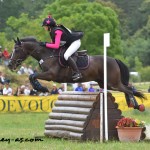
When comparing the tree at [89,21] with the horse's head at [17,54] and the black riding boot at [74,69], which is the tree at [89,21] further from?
the black riding boot at [74,69]

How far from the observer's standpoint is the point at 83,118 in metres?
11.3

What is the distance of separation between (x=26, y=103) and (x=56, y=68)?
1166 cm

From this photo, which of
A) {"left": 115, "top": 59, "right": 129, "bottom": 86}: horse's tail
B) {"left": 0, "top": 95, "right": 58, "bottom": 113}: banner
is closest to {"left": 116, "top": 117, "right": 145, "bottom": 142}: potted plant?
{"left": 115, "top": 59, "right": 129, "bottom": 86}: horse's tail

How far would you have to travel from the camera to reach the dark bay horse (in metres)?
12.0

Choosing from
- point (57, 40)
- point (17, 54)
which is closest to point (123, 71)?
point (57, 40)

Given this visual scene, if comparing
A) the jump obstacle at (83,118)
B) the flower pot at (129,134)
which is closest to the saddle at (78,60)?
the jump obstacle at (83,118)

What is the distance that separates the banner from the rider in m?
11.0

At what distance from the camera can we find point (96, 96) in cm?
1138

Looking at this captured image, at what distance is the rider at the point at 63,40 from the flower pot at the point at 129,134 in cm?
Result: 168

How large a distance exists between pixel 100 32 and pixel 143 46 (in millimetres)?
15947

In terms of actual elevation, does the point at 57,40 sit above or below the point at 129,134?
above

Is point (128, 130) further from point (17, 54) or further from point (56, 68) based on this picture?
point (17, 54)

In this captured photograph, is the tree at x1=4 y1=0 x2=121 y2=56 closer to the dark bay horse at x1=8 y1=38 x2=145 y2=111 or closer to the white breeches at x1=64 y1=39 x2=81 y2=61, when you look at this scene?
the dark bay horse at x1=8 y1=38 x2=145 y2=111

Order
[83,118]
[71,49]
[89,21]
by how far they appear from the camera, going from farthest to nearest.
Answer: [89,21]
[71,49]
[83,118]
